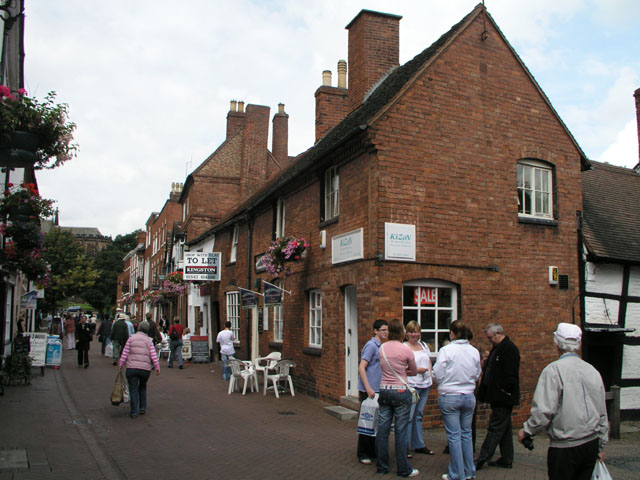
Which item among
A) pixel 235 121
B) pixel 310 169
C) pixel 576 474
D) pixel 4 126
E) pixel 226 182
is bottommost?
pixel 576 474

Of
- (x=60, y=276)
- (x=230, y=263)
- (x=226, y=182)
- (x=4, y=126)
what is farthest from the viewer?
(x=60, y=276)

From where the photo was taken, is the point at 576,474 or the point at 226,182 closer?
the point at 576,474

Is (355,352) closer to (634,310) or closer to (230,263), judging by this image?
(634,310)

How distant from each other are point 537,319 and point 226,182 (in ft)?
72.9

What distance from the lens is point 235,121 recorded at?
33.6m

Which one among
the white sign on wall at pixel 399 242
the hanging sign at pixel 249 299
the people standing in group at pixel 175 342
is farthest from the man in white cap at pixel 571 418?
the people standing in group at pixel 175 342

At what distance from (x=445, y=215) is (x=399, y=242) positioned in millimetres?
1303

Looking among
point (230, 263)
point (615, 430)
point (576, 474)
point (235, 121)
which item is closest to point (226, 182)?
point (235, 121)

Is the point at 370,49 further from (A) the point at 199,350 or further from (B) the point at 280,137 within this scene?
(B) the point at 280,137

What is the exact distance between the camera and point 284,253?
13.4m

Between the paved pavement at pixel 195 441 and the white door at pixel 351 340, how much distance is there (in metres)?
0.89

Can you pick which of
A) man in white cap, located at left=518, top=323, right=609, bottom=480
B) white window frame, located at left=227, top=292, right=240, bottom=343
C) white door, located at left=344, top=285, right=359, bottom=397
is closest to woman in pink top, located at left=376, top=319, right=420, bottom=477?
man in white cap, located at left=518, top=323, right=609, bottom=480

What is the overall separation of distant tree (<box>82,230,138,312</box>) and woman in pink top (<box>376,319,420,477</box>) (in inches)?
3008

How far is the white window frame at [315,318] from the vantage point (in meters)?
13.5
